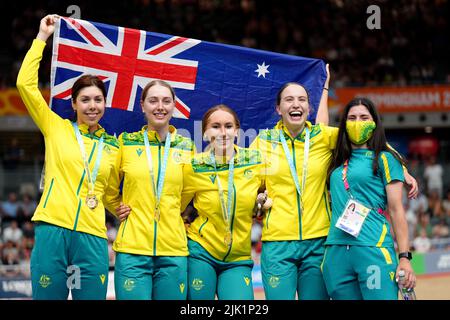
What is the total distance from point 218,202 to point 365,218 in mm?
967

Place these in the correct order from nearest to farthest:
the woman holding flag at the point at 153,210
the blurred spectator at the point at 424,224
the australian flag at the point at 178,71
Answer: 1. the woman holding flag at the point at 153,210
2. the australian flag at the point at 178,71
3. the blurred spectator at the point at 424,224

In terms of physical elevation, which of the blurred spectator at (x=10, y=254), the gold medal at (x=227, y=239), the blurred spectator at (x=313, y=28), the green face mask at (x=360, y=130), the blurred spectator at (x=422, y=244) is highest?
the blurred spectator at (x=313, y=28)

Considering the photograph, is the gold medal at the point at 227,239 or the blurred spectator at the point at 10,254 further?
the blurred spectator at the point at 10,254

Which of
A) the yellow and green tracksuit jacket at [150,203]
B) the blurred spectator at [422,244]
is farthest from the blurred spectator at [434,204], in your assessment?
the yellow and green tracksuit jacket at [150,203]

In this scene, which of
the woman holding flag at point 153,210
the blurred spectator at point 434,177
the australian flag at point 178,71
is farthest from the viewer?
the blurred spectator at point 434,177

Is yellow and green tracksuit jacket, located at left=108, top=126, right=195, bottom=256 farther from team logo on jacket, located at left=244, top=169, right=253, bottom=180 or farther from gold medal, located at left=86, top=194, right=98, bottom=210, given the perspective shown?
team logo on jacket, located at left=244, top=169, right=253, bottom=180

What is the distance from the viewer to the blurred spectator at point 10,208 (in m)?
15.3

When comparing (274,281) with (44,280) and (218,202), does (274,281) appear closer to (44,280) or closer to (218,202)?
(218,202)

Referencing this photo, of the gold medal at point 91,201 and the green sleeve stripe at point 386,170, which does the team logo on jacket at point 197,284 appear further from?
the green sleeve stripe at point 386,170

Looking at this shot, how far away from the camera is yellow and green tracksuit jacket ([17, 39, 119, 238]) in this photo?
5.20 m

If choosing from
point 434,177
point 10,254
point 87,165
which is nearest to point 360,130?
point 87,165

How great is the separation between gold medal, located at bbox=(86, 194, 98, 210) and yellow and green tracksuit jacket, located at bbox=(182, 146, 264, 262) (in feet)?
1.99

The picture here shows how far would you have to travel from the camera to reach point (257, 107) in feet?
22.2
